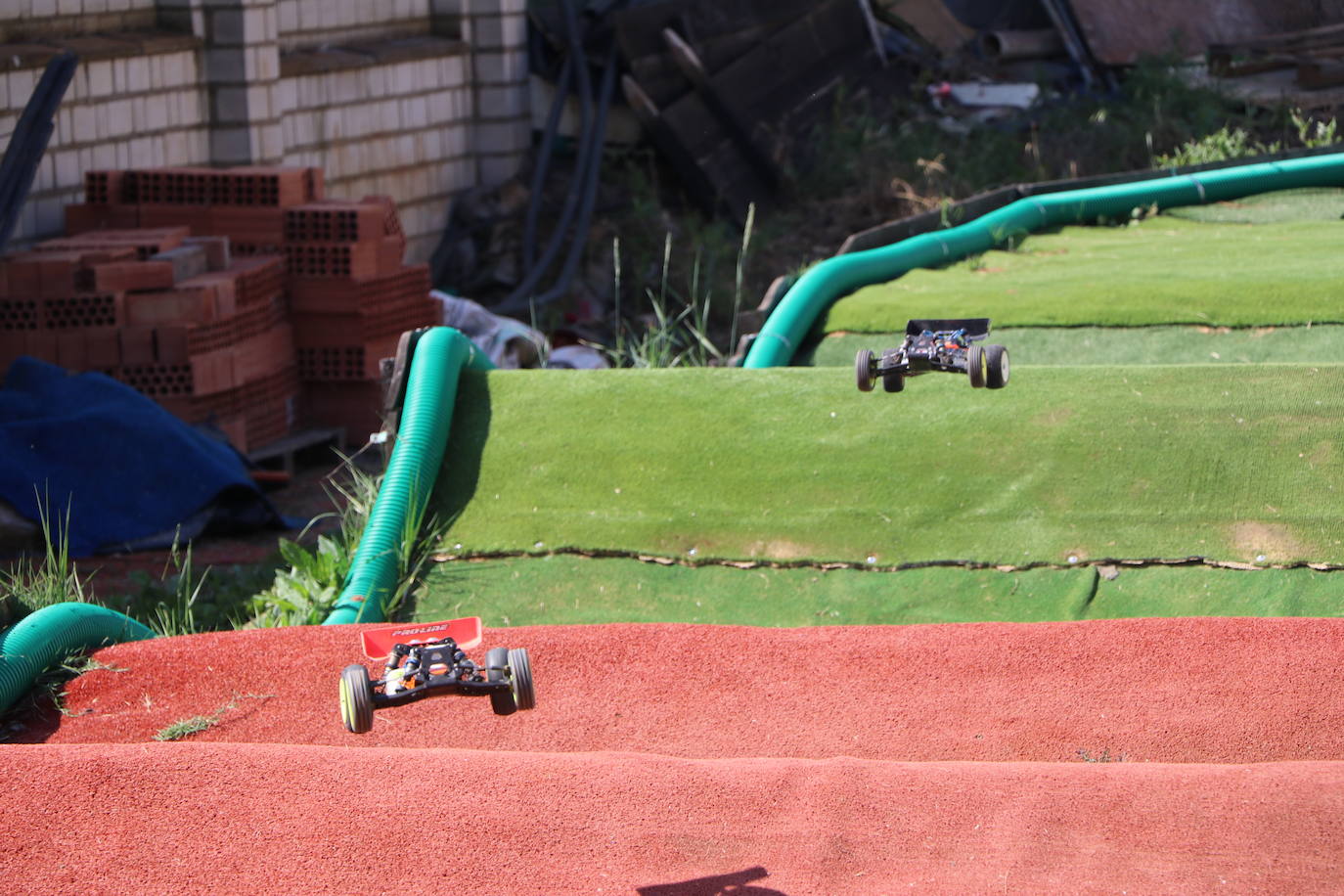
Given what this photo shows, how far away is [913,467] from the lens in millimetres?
5590

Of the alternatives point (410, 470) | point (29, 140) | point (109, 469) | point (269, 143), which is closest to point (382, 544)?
point (410, 470)

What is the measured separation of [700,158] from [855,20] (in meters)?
2.16

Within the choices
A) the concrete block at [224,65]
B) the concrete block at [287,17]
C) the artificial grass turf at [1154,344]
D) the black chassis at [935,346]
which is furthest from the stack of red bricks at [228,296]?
the black chassis at [935,346]

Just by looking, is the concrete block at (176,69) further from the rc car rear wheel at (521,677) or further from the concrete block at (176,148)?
the rc car rear wheel at (521,677)

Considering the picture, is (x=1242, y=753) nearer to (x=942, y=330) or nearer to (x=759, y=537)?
(x=942, y=330)

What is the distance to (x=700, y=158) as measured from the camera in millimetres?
12469

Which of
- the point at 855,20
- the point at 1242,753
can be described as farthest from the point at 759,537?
the point at 855,20

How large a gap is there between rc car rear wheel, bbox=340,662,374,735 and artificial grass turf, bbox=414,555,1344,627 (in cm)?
207

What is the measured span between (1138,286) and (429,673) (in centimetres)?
566

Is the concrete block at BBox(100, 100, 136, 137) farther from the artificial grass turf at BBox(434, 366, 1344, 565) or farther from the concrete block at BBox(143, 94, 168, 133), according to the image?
the artificial grass turf at BBox(434, 366, 1344, 565)

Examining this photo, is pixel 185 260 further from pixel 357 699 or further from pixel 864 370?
pixel 357 699

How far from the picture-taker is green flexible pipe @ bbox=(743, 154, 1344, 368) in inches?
303

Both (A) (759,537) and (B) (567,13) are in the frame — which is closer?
(A) (759,537)

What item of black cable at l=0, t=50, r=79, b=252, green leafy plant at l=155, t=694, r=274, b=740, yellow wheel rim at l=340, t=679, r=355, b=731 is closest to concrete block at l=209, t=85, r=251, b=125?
black cable at l=0, t=50, r=79, b=252
